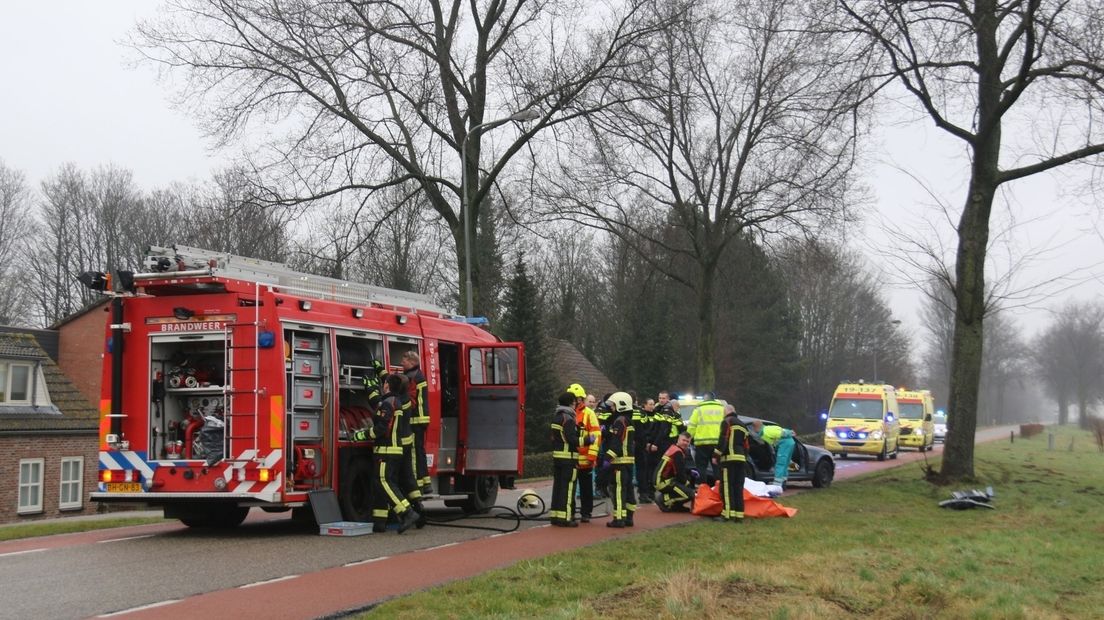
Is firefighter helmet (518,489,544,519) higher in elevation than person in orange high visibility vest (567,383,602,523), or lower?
lower

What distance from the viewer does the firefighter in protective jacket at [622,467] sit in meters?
14.1

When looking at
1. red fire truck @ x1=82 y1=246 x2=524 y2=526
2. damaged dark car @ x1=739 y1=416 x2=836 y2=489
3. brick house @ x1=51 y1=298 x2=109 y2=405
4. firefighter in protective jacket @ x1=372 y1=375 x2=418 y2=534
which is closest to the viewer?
red fire truck @ x1=82 y1=246 x2=524 y2=526

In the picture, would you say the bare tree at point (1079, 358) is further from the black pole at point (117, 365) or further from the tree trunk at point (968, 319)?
the black pole at point (117, 365)

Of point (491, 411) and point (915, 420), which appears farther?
point (915, 420)

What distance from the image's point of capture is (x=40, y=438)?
30875 millimetres

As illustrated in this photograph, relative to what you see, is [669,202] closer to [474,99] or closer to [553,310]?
[474,99]

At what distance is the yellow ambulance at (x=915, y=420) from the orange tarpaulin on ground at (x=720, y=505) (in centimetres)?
2463

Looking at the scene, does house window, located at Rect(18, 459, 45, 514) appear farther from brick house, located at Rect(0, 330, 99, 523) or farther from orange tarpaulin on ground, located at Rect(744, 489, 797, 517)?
orange tarpaulin on ground, located at Rect(744, 489, 797, 517)

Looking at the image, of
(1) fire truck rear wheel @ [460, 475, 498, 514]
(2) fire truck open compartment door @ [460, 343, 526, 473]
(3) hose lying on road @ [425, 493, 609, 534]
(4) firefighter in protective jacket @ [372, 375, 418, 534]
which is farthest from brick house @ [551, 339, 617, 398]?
(4) firefighter in protective jacket @ [372, 375, 418, 534]

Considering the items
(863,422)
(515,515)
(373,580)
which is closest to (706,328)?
(863,422)

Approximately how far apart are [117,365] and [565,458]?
566 cm

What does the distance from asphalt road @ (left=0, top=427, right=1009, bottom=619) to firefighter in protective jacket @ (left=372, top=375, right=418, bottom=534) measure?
267 mm

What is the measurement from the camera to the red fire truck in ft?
39.4

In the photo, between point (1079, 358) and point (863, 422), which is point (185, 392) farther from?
point (1079, 358)
